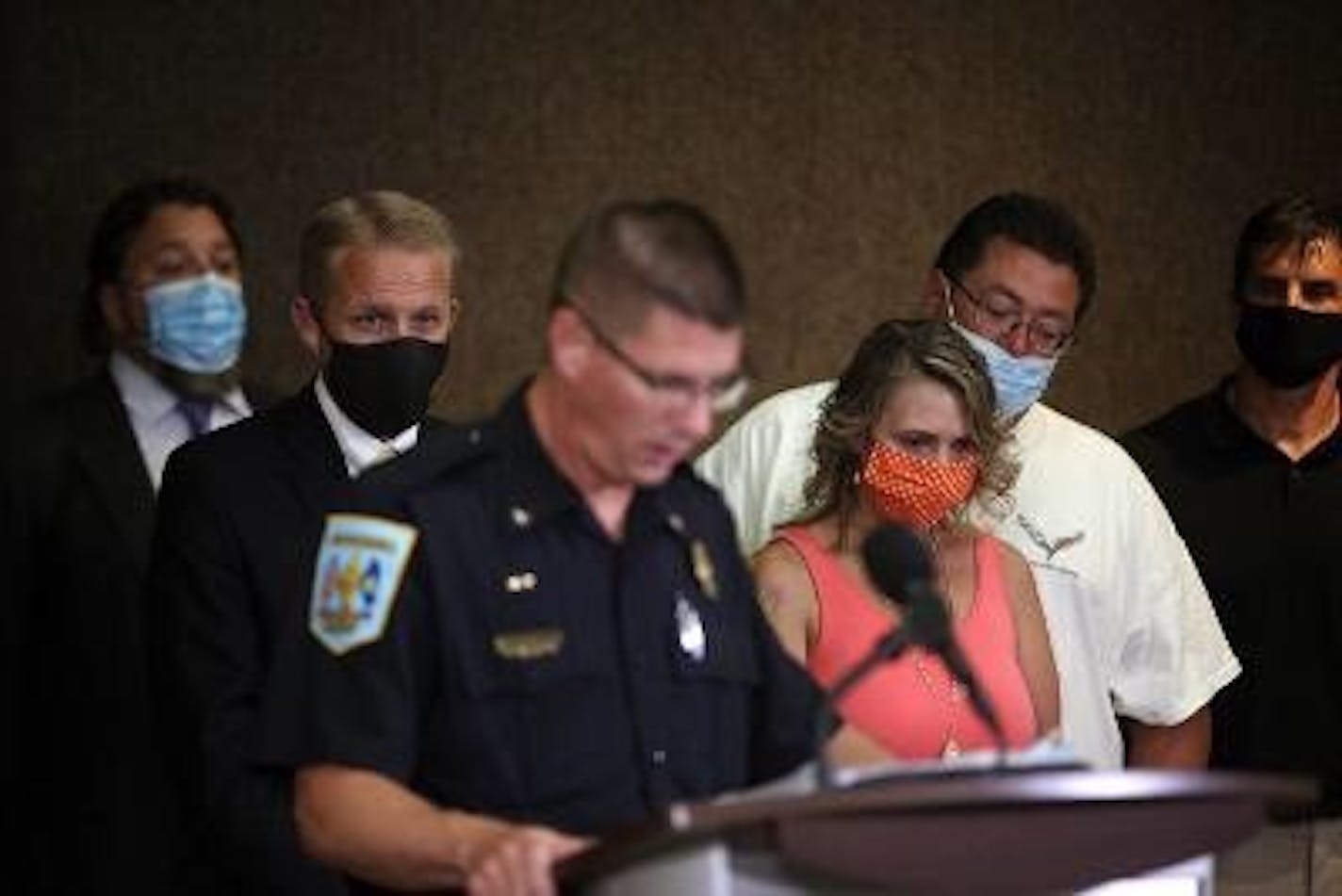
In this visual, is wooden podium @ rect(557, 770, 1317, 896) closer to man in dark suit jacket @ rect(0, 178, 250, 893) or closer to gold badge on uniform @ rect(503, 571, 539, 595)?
gold badge on uniform @ rect(503, 571, 539, 595)

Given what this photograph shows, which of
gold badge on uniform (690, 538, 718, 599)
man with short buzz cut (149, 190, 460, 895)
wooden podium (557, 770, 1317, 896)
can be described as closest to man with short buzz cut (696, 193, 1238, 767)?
man with short buzz cut (149, 190, 460, 895)

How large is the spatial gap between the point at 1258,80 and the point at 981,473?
2627 millimetres

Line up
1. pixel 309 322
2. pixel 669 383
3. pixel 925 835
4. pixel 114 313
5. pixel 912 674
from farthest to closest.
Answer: pixel 114 313 < pixel 309 322 < pixel 912 674 < pixel 669 383 < pixel 925 835

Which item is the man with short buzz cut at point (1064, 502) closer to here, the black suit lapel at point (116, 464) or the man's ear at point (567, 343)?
the black suit lapel at point (116, 464)

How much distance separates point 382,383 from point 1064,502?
1055 millimetres

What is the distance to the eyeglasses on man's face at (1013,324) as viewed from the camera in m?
4.46

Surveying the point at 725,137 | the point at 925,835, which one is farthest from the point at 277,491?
the point at 725,137

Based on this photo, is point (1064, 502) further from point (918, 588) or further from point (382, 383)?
point (918, 588)

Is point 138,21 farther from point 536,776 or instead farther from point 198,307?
point 536,776

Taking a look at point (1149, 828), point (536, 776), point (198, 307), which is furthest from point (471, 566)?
point (198, 307)

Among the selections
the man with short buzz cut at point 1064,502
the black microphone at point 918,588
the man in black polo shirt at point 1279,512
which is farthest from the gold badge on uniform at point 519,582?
the man in black polo shirt at point 1279,512

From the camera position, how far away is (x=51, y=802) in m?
4.54

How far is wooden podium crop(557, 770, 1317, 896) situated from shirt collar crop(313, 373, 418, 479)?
1488mm

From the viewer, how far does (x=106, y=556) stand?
14.4ft
